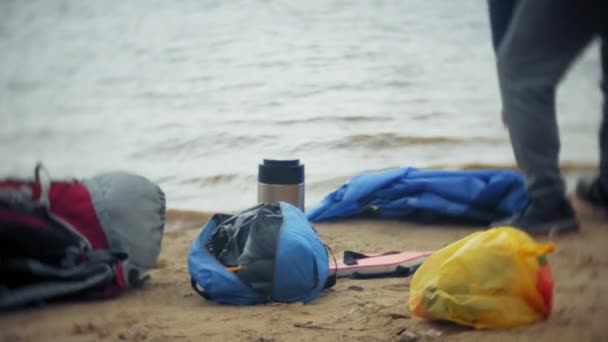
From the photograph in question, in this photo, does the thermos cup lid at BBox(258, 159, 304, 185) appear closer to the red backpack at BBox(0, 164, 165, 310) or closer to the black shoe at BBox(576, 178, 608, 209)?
the red backpack at BBox(0, 164, 165, 310)

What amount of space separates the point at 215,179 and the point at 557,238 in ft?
7.47

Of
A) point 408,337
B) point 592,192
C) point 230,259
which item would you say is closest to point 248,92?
point 592,192

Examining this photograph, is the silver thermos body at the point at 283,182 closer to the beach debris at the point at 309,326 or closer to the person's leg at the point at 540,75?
the person's leg at the point at 540,75

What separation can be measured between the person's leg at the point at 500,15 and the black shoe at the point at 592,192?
65cm

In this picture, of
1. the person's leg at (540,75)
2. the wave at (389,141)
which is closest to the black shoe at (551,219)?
the person's leg at (540,75)

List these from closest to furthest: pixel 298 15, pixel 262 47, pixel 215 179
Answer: pixel 215 179, pixel 262 47, pixel 298 15

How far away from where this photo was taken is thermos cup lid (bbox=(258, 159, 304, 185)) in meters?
2.70

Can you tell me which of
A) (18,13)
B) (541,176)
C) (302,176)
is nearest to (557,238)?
(541,176)

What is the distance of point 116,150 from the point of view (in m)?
4.97

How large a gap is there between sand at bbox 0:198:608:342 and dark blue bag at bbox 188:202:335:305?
0.13 ft

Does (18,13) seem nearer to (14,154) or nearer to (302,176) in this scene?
(14,154)

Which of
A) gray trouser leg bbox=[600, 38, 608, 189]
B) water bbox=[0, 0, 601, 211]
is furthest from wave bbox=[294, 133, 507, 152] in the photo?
gray trouser leg bbox=[600, 38, 608, 189]

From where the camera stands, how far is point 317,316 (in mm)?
1729

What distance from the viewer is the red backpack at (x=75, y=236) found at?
1800 millimetres
